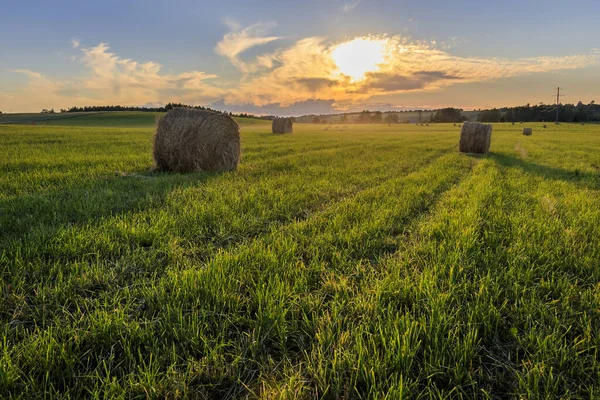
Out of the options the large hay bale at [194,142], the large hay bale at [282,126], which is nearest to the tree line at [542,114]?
the large hay bale at [282,126]

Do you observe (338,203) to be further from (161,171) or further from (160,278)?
(161,171)

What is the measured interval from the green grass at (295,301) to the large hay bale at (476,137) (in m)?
14.6

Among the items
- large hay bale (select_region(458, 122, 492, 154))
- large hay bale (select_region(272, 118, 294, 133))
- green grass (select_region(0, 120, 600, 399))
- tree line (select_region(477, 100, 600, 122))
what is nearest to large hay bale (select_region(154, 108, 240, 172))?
green grass (select_region(0, 120, 600, 399))

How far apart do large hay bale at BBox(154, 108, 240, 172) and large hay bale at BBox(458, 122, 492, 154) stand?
14.6m

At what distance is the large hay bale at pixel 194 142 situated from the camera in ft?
36.6

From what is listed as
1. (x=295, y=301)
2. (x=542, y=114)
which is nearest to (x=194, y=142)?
(x=295, y=301)

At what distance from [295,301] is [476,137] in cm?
1979

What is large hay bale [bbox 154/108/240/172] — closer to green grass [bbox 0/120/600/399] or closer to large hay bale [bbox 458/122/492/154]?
green grass [bbox 0/120/600/399]

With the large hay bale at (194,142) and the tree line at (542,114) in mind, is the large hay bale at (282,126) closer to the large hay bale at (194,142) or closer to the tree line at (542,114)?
the large hay bale at (194,142)

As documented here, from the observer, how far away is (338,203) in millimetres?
6504

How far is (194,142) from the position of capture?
11.2 m

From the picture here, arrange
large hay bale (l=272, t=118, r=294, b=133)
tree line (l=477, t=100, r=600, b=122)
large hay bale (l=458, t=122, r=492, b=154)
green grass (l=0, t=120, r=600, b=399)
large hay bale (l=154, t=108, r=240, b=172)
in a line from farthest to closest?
tree line (l=477, t=100, r=600, b=122) < large hay bale (l=272, t=118, r=294, b=133) < large hay bale (l=458, t=122, r=492, b=154) < large hay bale (l=154, t=108, r=240, b=172) < green grass (l=0, t=120, r=600, b=399)

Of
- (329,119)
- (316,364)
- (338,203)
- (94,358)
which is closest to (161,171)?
(338,203)

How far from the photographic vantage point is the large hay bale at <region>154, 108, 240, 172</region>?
1116cm
